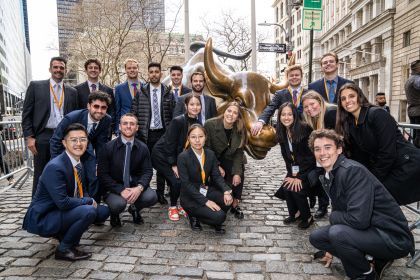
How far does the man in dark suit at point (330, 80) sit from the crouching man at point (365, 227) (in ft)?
7.64

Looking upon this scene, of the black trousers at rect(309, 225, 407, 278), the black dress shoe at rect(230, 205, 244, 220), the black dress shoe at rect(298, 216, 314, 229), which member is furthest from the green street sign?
the black trousers at rect(309, 225, 407, 278)

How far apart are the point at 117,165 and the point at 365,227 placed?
3.05m

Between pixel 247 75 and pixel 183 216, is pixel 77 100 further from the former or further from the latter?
pixel 247 75

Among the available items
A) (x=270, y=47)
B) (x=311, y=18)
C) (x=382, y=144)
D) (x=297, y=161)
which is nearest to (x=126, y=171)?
(x=297, y=161)

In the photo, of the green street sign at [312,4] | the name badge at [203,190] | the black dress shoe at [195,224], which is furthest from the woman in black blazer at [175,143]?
the green street sign at [312,4]

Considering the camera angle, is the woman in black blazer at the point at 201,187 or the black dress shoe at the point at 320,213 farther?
the black dress shoe at the point at 320,213

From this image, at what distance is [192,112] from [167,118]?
2.82 feet

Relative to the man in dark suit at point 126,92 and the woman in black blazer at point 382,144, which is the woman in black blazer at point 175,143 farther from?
the woman in black blazer at point 382,144

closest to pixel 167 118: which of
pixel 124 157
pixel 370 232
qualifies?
pixel 124 157

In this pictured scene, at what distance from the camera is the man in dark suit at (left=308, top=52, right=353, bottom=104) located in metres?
4.93

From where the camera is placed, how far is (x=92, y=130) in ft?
14.6

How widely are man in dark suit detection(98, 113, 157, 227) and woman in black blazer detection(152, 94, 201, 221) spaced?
415mm

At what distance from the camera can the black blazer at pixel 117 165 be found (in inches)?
174

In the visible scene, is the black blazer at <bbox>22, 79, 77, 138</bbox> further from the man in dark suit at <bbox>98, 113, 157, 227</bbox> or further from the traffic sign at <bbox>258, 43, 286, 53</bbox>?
the traffic sign at <bbox>258, 43, 286, 53</bbox>
